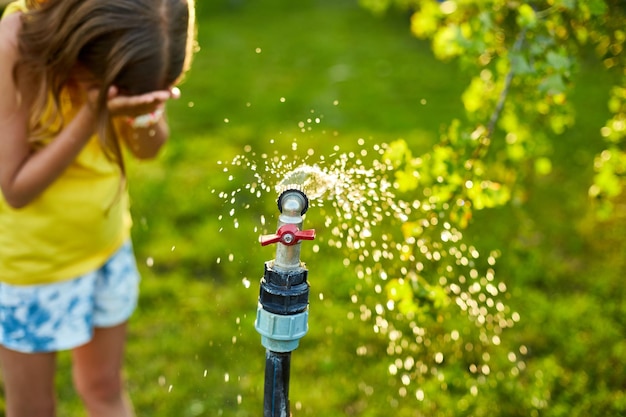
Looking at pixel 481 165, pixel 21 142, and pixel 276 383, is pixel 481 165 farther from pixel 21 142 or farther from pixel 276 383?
pixel 21 142

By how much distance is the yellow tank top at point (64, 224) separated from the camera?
80.0 inches

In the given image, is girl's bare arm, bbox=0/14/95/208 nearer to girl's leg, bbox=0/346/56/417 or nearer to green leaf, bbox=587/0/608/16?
girl's leg, bbox=0/346/56/417

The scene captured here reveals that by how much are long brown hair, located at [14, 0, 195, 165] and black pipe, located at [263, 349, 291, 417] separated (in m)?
0.72

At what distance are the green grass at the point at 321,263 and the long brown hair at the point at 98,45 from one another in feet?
4.43

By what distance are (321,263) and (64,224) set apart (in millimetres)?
1903

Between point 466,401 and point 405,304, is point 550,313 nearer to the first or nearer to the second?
point 466,401

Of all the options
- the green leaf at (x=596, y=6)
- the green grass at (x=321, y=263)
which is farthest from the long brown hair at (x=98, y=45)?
the green grass at (x=321, y=263)

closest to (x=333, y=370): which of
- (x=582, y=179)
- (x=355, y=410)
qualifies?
(x=355, y=410)

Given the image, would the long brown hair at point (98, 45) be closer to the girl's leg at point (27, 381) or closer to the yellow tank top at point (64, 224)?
the yellow tank top at point (64, 224)

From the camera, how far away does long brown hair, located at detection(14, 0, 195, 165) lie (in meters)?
1.88

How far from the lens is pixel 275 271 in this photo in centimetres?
157

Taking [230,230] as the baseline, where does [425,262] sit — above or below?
above

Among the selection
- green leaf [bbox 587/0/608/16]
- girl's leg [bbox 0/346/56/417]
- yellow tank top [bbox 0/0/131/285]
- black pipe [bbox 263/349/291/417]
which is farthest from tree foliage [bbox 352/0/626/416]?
girl's leg [bbox 0/346/56/417]

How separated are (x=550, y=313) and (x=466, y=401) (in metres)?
0.85
